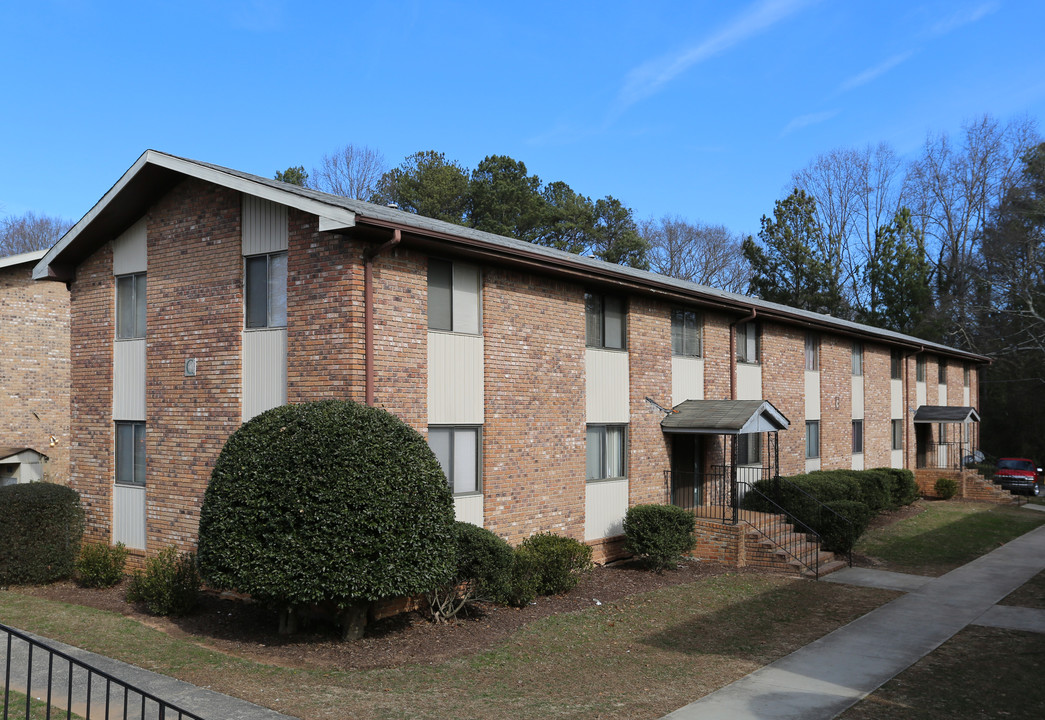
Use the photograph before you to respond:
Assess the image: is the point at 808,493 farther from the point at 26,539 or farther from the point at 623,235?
the point at 623,235

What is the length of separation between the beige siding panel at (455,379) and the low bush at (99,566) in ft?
19.0

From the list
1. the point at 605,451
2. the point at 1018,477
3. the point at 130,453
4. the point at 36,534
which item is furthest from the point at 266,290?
the point at 1018,477

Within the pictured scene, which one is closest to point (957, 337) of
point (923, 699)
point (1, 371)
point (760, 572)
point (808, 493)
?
point (808, 493)

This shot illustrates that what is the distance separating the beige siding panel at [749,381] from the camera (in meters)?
20.0

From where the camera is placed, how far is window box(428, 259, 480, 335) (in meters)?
12.5

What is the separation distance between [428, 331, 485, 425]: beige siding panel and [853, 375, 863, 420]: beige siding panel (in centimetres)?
1717

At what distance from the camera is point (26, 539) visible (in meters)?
13.2

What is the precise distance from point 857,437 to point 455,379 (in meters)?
18.2

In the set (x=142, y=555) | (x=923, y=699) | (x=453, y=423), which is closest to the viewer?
(x=923, y=699)

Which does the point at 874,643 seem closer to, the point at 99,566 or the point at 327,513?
the point at 327,513

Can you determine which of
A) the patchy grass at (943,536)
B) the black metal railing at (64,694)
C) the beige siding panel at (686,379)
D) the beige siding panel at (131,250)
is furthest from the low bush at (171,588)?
the patchy grass at (943,536)

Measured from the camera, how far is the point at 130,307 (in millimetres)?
14320

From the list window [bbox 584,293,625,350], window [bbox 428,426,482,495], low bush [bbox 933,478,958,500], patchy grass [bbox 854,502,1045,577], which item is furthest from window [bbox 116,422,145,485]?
low bush [bbox 933,478,958,500]

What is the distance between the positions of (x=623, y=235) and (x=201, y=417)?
107ft
